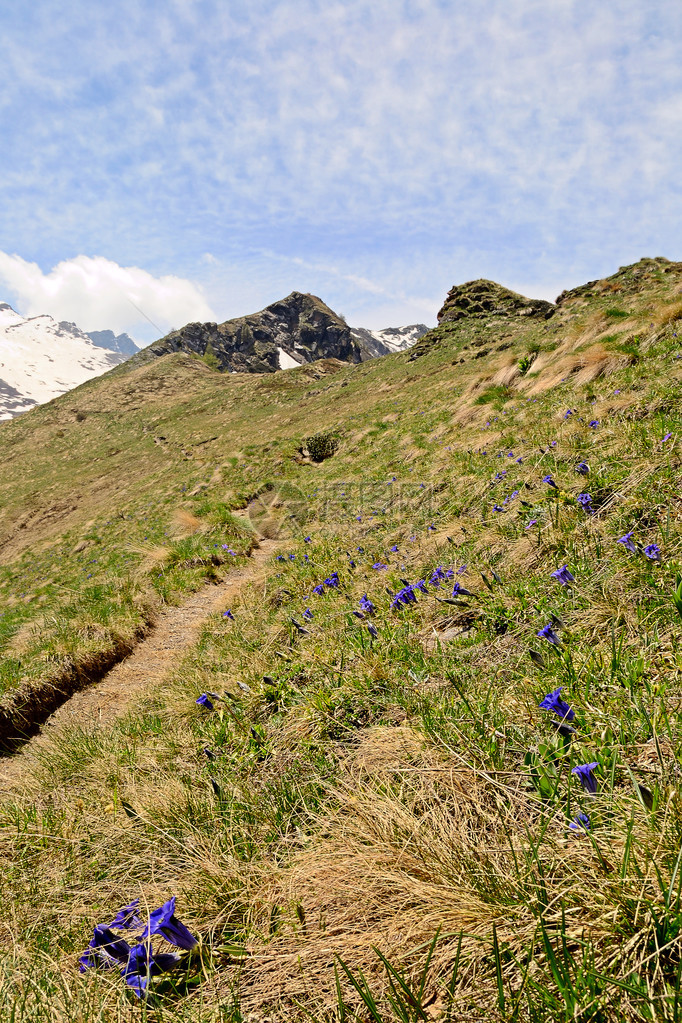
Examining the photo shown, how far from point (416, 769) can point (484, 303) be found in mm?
54220

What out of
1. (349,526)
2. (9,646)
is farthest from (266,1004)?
(9,646)

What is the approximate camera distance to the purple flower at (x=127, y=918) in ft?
5.79

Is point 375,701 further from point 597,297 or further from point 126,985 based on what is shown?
point 597,297

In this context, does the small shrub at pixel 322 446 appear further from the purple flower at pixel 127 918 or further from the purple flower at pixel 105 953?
the purple flower at pixel 105 953

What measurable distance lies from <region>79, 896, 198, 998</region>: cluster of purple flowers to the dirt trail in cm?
267

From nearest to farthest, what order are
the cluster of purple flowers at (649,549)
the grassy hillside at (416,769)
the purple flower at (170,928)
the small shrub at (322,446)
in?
the grassy hillside at (416,769) < the purple flower at (170,928) < the cluster of purple flowers at (649,549) < the small shrub at (322,446)

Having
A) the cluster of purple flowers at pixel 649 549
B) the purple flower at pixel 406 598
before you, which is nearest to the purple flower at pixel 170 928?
the purple flower at pixel 406 598

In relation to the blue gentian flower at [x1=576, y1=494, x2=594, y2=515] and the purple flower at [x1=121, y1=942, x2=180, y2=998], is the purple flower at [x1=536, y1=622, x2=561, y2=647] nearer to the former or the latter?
the blue gentian flower at [x1=576, y1=494, x2=594, y2=515]

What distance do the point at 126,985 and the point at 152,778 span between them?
152 centimetres

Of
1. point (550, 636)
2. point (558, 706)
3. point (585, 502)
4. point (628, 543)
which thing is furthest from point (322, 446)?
point (558, 706)

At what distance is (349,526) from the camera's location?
7.51 m

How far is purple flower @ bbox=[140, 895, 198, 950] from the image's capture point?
1581 millimetres

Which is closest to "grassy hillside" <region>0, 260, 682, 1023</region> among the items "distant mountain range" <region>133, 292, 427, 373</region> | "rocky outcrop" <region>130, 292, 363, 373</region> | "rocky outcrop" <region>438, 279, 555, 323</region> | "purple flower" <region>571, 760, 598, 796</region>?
"purple flower" <region>571, 760, 598, 796</region>

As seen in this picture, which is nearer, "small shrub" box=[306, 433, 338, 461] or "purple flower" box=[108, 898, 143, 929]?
"purple flower" box=[108, 898, 143, 929]
